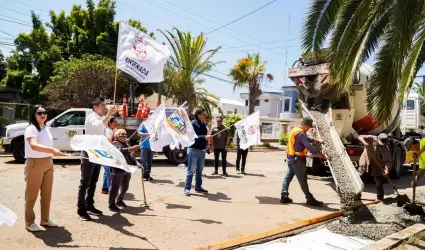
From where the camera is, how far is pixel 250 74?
24.8 metres

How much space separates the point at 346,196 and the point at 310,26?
10.8ft

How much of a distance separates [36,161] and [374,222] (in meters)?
5.33

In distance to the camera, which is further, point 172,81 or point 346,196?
point 172,81

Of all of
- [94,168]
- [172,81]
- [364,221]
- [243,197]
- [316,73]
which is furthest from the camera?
[172,81]

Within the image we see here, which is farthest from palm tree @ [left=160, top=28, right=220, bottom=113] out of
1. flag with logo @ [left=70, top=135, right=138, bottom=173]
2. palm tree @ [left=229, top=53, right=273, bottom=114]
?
flag with logo @ [left=70, top=135, right=138, bottom=173]

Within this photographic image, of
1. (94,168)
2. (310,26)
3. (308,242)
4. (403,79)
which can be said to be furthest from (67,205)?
(403,79)

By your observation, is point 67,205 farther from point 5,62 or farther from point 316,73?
point 5,62

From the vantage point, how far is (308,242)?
4988mm

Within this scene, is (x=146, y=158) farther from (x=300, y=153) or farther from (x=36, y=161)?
(x=36, y=161)

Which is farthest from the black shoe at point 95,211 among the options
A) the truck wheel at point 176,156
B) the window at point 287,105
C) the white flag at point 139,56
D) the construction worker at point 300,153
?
the window at point 287,105

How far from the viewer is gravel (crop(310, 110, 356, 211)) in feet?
20.6

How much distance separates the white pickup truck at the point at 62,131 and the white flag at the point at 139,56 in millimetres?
4329

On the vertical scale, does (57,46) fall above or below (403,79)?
above

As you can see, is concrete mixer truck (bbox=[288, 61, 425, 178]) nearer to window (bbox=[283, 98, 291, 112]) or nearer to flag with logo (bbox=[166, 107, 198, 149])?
flag with logo (bbox=[166, 107, 198, 149])
